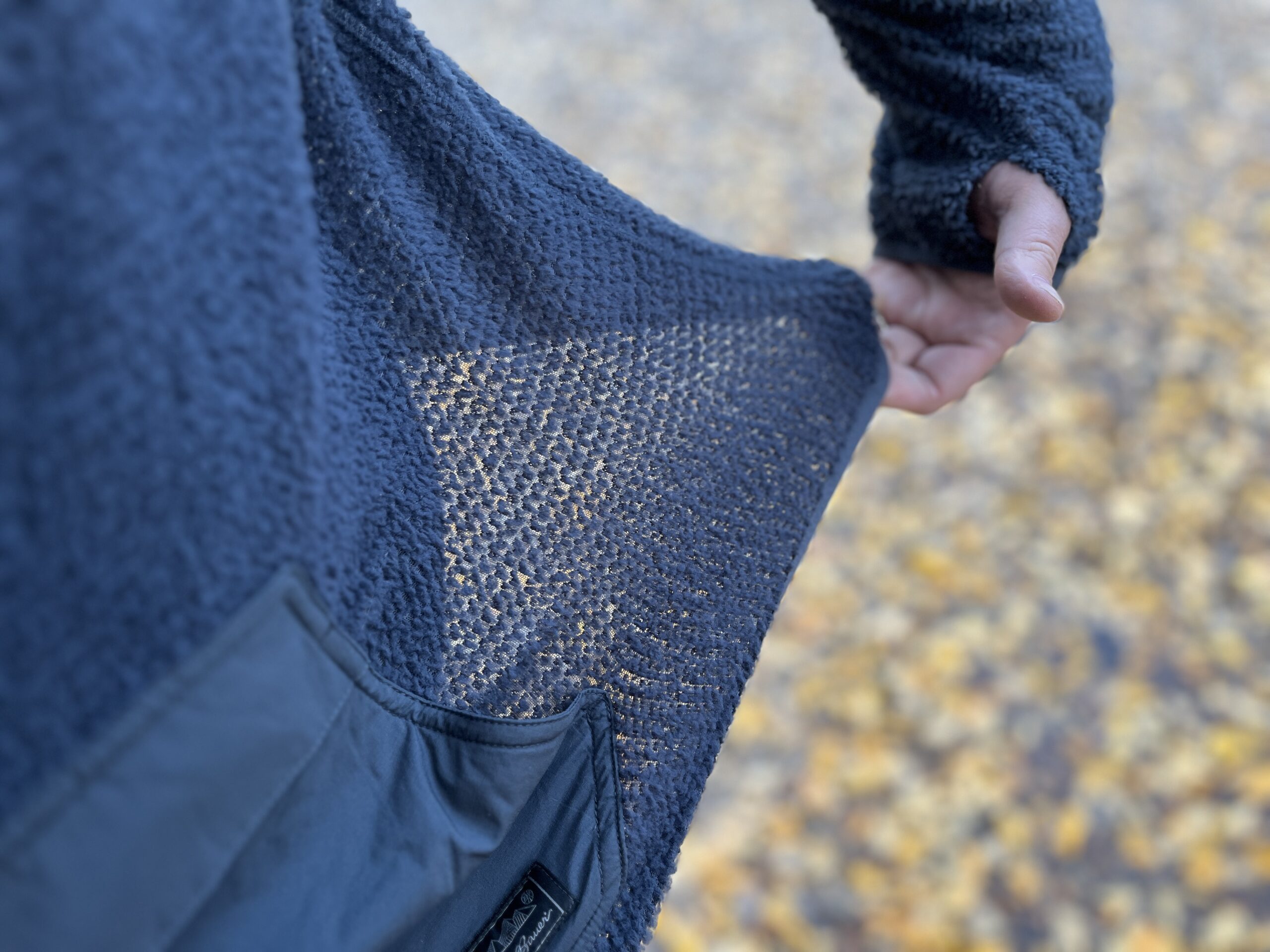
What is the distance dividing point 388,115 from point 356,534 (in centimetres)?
34

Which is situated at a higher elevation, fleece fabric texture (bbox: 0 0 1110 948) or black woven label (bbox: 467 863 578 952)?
fleece fabric texture (bbox: 0 0 1110 948)

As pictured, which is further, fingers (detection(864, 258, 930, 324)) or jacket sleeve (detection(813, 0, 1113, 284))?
fingers (detection(864, 258, 930, 324))

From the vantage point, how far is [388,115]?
0.75 m

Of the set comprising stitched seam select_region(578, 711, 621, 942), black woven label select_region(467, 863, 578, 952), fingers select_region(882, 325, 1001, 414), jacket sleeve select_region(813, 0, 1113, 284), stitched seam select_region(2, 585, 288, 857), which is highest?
jacket sleeve select_region(813, 0, 1113, 284)

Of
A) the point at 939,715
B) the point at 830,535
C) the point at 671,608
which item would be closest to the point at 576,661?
the point at 671,608

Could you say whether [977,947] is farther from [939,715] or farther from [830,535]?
[830,535]

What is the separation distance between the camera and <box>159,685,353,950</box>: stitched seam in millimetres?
489

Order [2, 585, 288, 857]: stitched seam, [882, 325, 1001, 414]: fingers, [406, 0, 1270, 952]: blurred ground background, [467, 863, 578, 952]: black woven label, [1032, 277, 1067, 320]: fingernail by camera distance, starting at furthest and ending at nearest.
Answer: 1. [406, 0, 1270, 952]: blurred ground background
2. [882, 325, 1001, 414]: fingers
3. [1032, 277, 1067, 320]: fingernail
4. [467, 863, 578, 952]: black woven label
5. [2, 585, 288, 857]: stitched seam

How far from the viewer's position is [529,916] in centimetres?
72

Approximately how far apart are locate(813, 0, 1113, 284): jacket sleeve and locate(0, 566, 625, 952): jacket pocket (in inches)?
25.6

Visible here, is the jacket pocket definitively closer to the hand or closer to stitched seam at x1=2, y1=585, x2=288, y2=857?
stitched seam at x1=2, y1=585, x2=288, y2=857

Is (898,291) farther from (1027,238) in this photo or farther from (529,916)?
(529,916)

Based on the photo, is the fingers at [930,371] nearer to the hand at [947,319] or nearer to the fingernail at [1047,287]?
the hand at [947,319]

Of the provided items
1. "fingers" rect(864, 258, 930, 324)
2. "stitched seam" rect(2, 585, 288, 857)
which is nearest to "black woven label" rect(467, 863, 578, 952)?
"stitched seam" rect(2, 585, 288, 857)
